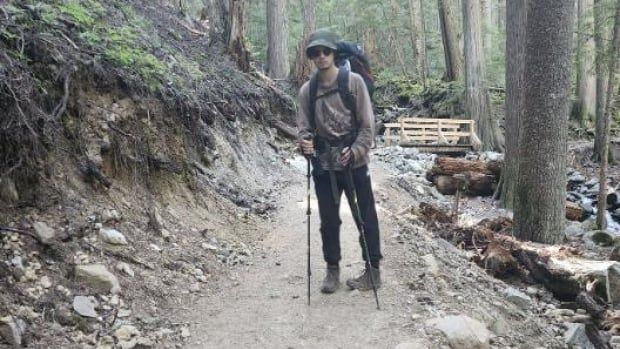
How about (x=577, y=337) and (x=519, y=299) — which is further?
(x=519, y=299)

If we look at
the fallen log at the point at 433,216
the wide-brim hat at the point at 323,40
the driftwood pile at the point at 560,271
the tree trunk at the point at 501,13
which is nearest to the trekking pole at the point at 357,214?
the wide-brim hat at the point at 323,40

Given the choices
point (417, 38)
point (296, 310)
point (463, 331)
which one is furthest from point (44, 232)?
point (417, 38)

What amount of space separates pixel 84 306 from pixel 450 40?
20784 mm

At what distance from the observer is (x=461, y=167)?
42.7 feet

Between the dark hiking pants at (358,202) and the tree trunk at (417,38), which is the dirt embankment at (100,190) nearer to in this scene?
the dark hiking pants at (358,202)

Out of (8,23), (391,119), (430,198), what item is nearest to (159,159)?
(8,23)

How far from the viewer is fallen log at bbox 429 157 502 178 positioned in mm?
12562

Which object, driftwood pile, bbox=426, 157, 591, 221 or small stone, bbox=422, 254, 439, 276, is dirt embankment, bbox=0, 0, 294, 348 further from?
driftwood pile, bbox=426, 157, 591, 221

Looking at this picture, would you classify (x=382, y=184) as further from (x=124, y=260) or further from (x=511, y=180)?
(x=124, y=260)

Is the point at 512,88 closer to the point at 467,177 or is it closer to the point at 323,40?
the point at 467,177

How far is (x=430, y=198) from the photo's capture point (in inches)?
446

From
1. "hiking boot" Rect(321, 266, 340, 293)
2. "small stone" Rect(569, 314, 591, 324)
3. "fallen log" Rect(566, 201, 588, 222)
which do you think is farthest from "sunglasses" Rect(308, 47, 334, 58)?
"fallen log" Rect(566, 201, 588, 222)

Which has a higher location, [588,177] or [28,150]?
[28,150]

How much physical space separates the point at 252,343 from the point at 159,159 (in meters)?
2.81
